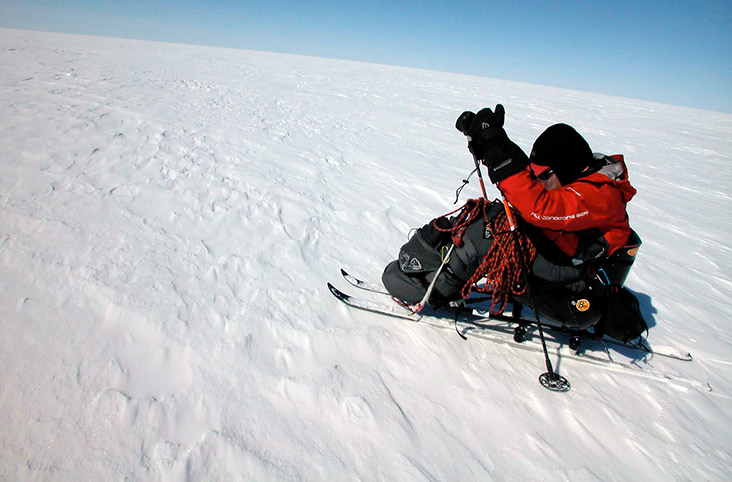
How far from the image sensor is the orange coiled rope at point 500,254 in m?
2.09

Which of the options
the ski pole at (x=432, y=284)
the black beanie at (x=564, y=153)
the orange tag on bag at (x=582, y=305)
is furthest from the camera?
the ski pole at (x=432, y=284)

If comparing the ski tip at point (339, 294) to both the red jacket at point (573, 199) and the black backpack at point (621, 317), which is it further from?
the black backpack at point (621, 317)

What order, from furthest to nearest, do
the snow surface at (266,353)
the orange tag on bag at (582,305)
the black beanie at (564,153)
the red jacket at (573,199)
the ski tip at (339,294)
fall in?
the ski tip at (339,294), the orange tag on bag at (582,305), the black beanie at (564,153), the red jacket at (573,199), the snow surface at (266,353)

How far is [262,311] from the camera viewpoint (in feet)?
8.12

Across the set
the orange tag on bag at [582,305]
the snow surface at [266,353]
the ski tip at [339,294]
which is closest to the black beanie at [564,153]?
the orange tag on bag at [582,305]

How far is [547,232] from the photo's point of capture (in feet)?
6.94

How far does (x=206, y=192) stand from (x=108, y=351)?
248 centimetres

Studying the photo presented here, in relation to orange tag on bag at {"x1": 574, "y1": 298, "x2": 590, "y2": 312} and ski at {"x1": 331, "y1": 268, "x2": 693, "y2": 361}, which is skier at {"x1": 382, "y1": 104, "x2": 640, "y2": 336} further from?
ski at {"x1": 331, "y1": 268, "x2": 693, "y2": 361}

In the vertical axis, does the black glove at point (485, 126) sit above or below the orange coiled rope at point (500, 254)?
above

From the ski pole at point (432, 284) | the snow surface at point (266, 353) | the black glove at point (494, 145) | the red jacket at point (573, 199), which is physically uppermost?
the black glove at point (494, 145)

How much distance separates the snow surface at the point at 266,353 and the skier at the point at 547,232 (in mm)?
451

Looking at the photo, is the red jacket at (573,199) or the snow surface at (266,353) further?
the red jacket at (573,199)

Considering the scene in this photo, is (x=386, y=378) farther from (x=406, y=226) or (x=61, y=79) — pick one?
(x=61, y=79)

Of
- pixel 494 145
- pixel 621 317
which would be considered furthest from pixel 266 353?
pixel 621 317
